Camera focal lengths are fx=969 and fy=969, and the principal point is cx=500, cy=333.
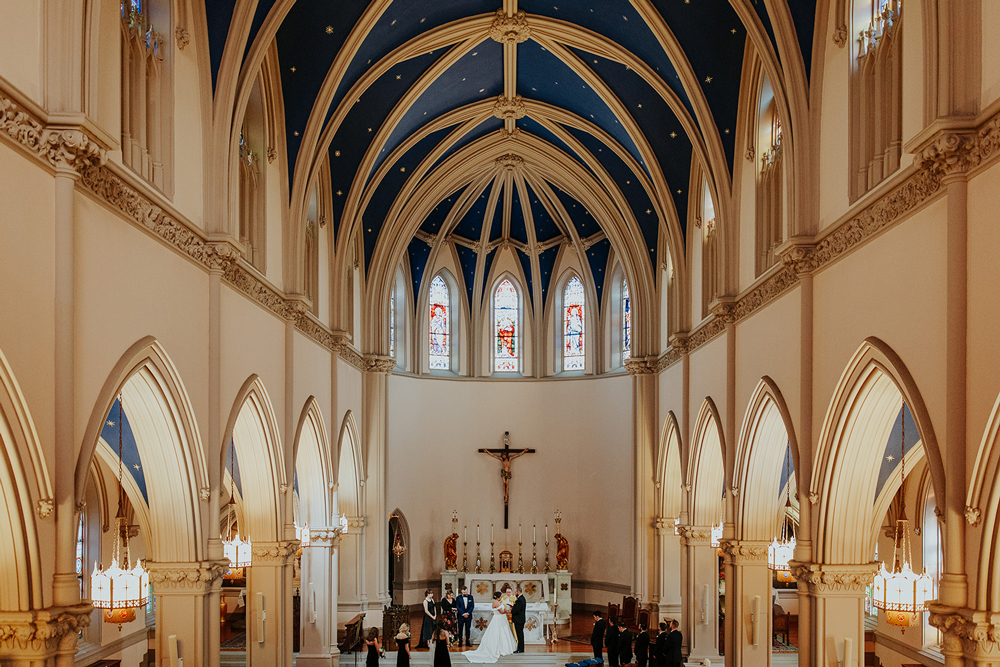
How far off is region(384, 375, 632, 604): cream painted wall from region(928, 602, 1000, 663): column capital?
2070 centimetres

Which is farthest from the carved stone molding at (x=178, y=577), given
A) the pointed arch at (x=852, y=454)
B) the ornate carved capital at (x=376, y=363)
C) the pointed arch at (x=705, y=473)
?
the ornate carved capital at (x=376, y=363)

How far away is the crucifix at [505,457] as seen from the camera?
30.6 m

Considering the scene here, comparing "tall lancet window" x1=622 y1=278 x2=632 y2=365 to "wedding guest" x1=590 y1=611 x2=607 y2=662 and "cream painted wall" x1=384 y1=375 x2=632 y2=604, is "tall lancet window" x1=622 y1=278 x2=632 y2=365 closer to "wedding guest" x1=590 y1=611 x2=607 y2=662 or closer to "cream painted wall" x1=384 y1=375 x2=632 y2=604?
"cream painted wall" x1=384 y1=375 x2=632 y2=604

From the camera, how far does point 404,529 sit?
29531 mm

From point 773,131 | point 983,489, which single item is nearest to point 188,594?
point 983,489

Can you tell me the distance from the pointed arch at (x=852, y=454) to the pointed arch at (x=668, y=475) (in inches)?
455

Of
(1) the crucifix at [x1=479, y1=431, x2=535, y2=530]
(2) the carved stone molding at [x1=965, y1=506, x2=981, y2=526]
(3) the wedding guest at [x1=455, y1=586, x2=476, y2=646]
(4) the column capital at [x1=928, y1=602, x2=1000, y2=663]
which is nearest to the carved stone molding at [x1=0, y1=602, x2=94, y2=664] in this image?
(4) the column capital at [x1=928, y1=602, x2=1000, y2=663]

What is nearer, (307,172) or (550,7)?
(307,172)

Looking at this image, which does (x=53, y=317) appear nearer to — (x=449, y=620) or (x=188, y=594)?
(x=188, y=594)

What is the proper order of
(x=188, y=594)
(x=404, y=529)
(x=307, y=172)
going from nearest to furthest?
(x=188, y=594)
(x=307, y=172)
(x=404, y=529)

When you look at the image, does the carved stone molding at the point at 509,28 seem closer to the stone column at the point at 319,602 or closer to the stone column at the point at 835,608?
the stone column at the point at 319,602

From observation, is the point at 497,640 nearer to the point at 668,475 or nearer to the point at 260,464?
the point at 668,475

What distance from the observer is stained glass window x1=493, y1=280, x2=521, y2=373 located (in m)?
32.2

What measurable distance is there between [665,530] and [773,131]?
505 inches
